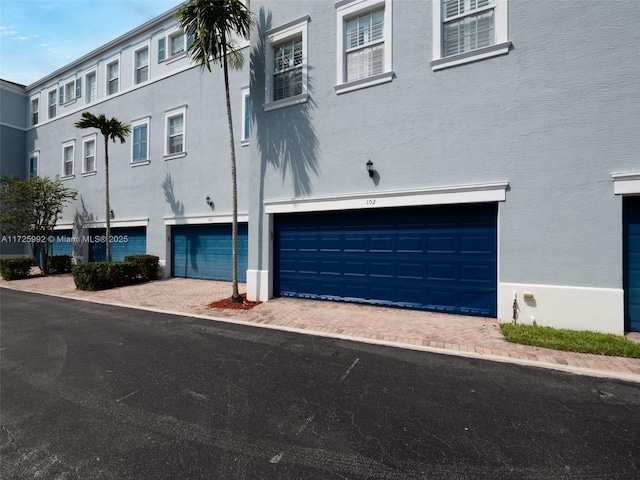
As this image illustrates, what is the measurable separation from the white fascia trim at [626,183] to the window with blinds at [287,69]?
7771 mm

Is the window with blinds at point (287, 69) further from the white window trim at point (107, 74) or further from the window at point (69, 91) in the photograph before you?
the window at point (69, 91)

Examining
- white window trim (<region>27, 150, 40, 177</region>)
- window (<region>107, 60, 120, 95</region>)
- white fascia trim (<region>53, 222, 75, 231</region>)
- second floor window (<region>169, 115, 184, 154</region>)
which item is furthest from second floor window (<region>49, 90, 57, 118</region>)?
second floor window (<region>169, 115, 184, 154</region>)

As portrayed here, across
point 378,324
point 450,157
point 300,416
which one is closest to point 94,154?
point 378,324

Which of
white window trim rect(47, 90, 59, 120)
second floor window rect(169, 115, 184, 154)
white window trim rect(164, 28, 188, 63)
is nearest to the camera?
white window trim rect(164, 28, 188, 63)

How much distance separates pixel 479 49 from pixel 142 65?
16058mm

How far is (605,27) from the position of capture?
19.6ft

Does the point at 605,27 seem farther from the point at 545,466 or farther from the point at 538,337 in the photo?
the point at 545,466

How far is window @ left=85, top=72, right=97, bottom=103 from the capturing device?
58.7ft

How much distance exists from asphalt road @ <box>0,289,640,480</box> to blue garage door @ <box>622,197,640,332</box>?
9.62 ft

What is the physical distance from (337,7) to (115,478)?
1027cm

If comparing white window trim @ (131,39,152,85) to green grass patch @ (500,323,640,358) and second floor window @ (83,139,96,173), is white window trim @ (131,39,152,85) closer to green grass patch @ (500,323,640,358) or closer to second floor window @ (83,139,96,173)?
second floor window @ (83,139,96,173)

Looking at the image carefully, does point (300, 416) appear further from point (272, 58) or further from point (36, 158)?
point (36, 158)

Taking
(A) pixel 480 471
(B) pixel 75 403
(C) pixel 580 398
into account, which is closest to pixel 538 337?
(C) pixel 580 398

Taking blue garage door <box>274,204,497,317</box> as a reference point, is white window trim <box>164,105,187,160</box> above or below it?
above
